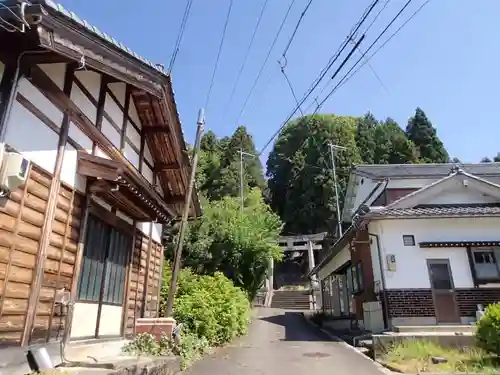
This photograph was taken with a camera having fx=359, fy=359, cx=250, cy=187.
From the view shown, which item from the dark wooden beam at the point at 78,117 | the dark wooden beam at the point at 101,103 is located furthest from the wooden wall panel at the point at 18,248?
the dark wooden beam at the point at 101,103

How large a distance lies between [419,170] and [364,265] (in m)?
8.00

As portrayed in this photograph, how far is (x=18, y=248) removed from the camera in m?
4.38

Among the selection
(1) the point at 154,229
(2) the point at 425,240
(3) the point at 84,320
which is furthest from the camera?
(2) the point at 425,240

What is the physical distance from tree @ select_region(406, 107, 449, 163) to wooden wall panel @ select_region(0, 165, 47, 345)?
4882 cm

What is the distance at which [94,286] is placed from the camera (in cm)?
662

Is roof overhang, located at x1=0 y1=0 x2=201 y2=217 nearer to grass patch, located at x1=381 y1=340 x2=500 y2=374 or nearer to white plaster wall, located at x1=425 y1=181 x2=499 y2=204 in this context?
grass patch, located at x1=381 y1=340 x2=500 y2=374

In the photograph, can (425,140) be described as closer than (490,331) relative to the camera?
No

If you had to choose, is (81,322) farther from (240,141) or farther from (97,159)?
(240,141)

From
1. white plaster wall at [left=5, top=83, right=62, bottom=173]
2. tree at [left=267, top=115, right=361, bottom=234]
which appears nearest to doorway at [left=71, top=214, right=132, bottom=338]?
white plaster wall at [left=5, top=83, right=62, bottom=173]

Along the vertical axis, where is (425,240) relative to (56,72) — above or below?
below

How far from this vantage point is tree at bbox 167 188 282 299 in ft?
67.9

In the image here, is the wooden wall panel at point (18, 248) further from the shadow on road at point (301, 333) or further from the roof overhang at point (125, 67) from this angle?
the shadow on road at point (301, 333)

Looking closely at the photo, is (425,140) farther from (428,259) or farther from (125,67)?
(125,67)

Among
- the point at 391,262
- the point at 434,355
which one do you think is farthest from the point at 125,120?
the point at 391,262
